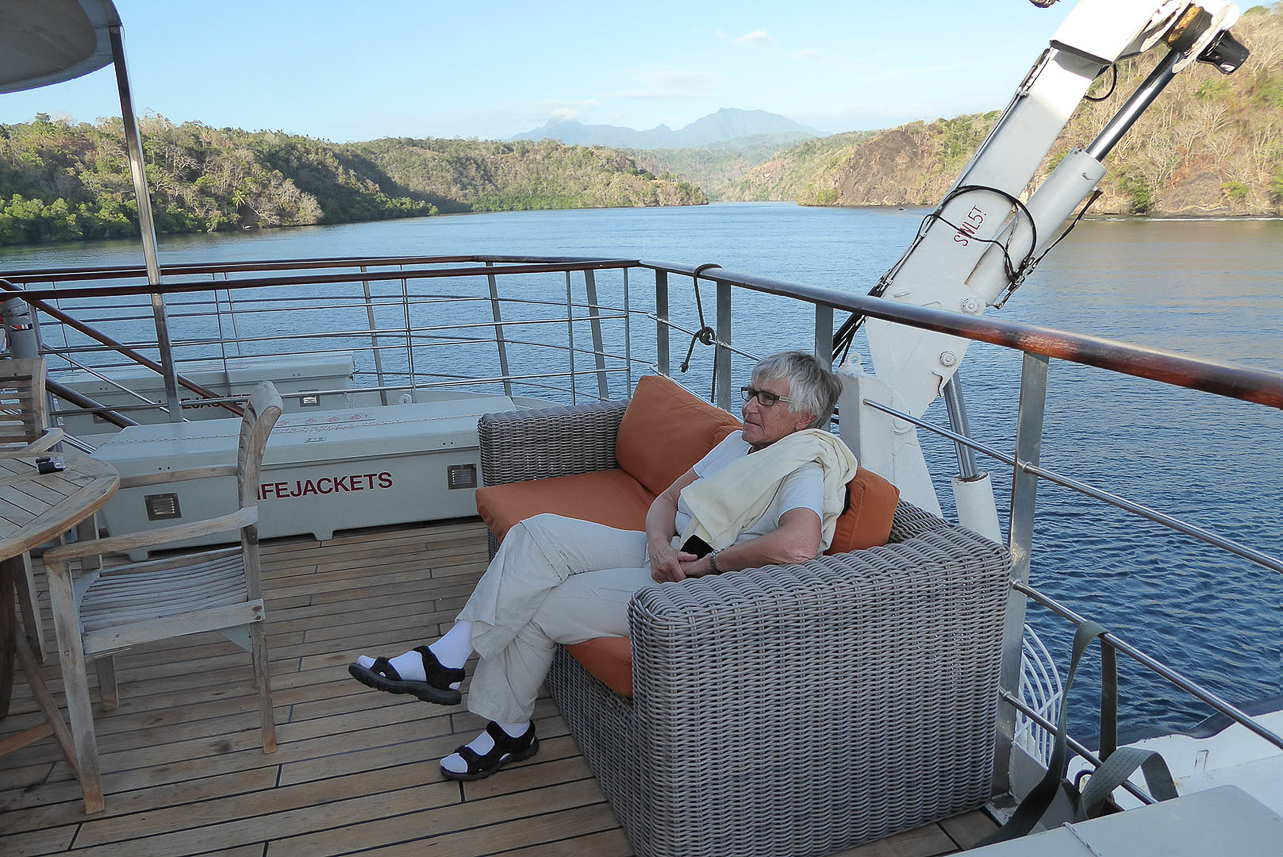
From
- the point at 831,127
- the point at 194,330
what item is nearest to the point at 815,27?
the point at 831,127

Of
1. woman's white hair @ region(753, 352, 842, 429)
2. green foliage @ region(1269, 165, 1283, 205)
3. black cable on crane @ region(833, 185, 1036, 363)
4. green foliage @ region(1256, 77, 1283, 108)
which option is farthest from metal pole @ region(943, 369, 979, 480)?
green foliage @ region(1269, 165, 1283, 205)

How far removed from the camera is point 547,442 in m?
2.46

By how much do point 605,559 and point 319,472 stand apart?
166cm

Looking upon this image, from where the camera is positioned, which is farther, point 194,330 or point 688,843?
point 194,330

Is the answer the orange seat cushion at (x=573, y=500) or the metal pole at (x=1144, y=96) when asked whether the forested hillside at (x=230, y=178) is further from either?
the metal pole at (x=1144, y=96)

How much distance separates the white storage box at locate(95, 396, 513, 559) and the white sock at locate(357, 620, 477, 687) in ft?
4.72

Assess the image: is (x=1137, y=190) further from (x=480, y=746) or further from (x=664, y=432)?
(x=480, y=746)

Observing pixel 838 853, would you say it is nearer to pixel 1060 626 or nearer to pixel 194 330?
pixel 1060 626

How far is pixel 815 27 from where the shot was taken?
40.5 m

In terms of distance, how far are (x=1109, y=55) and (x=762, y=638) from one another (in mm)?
2667

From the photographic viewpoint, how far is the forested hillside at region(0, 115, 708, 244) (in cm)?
1978

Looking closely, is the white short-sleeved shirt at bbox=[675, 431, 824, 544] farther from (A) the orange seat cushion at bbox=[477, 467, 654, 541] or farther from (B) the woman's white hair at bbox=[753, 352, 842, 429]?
(A) the orange seat cushion at bbox=[477, 467, 654, 541]

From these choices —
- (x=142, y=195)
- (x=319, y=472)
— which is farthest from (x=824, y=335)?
(x=142, y=195)

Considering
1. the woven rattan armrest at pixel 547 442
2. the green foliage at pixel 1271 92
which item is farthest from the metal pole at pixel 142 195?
the green foliage at pixel 1271 92
